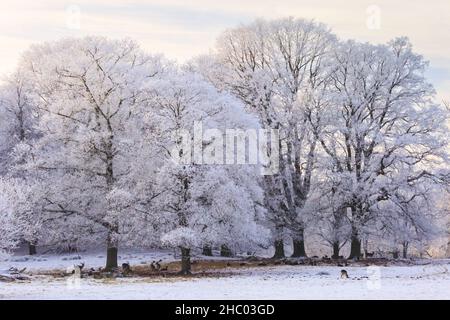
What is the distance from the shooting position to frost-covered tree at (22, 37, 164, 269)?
35.7m

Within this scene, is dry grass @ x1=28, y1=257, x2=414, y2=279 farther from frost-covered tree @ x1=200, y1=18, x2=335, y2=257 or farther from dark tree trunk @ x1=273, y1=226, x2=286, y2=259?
frost-covered tree @ x1=200, y1=18, x2=335, y2=257

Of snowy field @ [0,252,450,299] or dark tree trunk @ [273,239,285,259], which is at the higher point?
dark tree trunk @ [273,239,285,259]

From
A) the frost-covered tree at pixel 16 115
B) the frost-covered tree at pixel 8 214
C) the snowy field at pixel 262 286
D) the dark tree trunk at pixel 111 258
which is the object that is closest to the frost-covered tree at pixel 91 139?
the dark tree trunk at pixel 111 258

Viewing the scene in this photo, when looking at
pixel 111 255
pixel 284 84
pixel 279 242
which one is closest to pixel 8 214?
pixel 111 255

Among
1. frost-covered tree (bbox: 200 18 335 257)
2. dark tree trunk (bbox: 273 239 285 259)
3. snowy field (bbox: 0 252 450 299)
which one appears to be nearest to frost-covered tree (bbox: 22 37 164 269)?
snowy field (bbox: 0 252 450 299)

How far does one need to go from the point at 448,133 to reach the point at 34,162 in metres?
26.1

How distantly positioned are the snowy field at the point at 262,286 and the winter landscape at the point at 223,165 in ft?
0.37

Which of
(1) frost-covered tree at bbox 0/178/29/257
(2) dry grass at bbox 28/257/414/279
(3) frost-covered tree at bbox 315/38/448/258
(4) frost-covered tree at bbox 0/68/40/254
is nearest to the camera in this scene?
(1) frost-covered tree at bbox 0/178/29/257

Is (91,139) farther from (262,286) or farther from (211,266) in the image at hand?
(262,286)

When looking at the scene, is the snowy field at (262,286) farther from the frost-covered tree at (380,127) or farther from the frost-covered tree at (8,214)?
the frost-covered tree at (380,127)

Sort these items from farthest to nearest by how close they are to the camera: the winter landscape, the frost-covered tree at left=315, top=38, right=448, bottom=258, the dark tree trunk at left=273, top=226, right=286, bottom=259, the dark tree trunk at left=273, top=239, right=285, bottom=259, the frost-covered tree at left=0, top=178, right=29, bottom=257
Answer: the dark tree trunk at left=273, top=239, right=285, bottom=259 → the dark tree trunk at left=273, top=226, right=286, bottom=259 → the frost-covered tree at left=315, top=38, right=448, bottom=258 → the winter landscape → the frost-covered tree at left=0, top=178, right=29, bottom=257

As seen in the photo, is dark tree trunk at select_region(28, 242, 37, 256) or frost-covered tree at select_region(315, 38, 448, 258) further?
dark tree trunk at select_region(28, 242, 37, 256)

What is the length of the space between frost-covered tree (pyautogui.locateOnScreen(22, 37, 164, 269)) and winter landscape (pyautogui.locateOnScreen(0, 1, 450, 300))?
0.09 metres

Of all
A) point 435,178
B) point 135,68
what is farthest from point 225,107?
point 435,178
